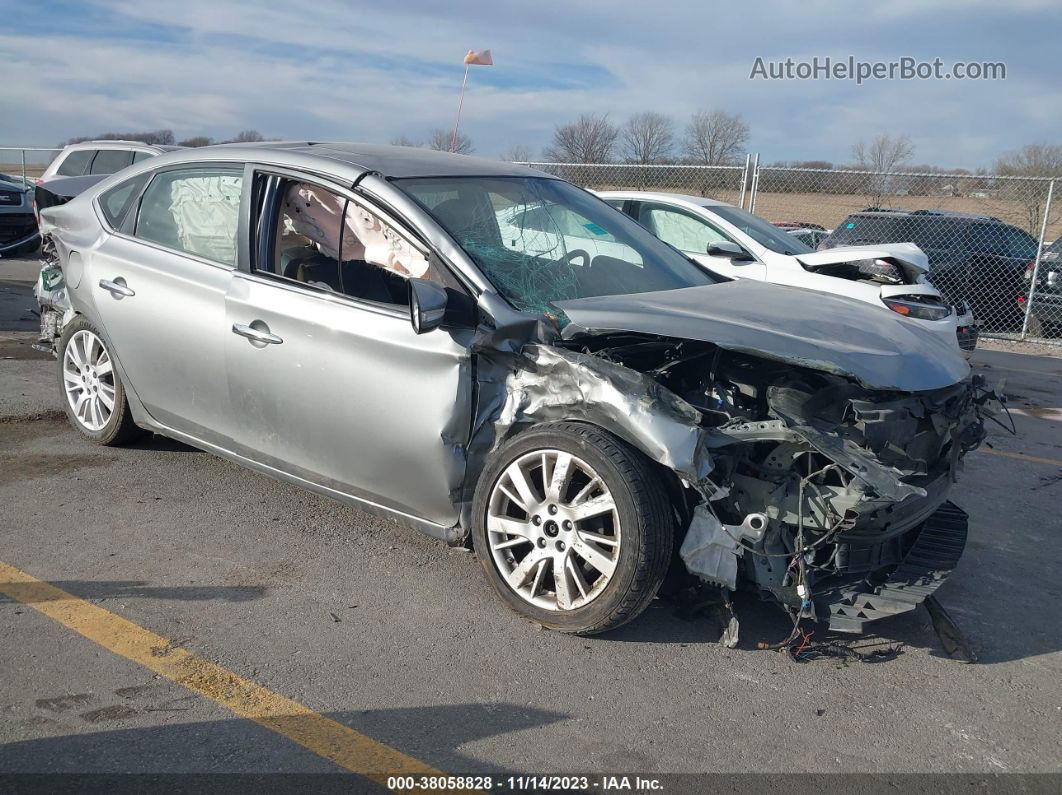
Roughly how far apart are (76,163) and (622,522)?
13525mm

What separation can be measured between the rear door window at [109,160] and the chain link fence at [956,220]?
21.2ft

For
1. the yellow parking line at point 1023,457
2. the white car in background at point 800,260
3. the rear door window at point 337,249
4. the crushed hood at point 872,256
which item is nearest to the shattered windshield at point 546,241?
the rear door window at point 337,249

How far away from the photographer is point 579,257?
439 cm

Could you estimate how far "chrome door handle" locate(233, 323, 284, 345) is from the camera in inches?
161

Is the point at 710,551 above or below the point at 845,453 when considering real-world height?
below

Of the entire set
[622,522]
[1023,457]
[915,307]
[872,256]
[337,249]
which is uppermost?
[872,256]

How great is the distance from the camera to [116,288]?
4836 millimetres

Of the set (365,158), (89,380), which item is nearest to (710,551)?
(365,158)

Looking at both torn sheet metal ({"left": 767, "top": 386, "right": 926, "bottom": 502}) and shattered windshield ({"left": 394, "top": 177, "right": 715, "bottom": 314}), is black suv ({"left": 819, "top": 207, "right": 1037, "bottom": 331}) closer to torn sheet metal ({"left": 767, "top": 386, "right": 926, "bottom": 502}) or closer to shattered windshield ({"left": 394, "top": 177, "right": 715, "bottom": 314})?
shattered windshield ({"left": 394, "top": 177, "right": 715, "bottom": 314})

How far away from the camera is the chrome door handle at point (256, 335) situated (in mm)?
4102

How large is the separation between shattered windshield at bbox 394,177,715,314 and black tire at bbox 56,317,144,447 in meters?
2.14

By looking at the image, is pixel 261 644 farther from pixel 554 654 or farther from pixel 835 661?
pixel 835 661

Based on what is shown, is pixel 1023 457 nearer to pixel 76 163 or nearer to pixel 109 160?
pixel 109 160

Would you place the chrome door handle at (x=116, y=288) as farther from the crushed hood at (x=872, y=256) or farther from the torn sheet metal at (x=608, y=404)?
the crushed hood at (x=872, y=256)
